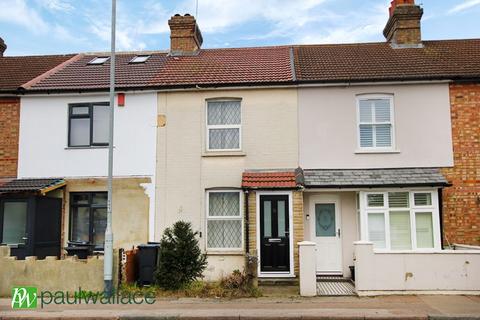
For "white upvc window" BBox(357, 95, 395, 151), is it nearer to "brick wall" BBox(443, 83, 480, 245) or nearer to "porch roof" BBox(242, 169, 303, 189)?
"brick wall" BBox(443, 83, 480, 245)

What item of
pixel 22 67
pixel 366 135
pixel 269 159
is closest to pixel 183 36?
pixel 22 67

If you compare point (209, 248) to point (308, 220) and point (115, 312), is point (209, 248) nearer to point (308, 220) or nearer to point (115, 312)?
point (308, 220)

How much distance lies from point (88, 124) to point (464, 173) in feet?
36.8

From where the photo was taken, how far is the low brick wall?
11812mm

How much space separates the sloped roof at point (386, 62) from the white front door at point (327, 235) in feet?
12.3

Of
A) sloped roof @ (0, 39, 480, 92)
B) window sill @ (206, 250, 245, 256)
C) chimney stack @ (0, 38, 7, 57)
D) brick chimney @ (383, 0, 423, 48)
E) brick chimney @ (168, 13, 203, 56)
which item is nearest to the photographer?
window sill @ (206, 250, 245, 256)

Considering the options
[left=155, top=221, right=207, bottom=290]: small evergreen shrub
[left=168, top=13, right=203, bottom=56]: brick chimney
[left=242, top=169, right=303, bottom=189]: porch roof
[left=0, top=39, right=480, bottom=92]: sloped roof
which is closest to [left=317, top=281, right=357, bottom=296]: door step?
[left=242, top=169, right=303, bottom=189]: porch roof

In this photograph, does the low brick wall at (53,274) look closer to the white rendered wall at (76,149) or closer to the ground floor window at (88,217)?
the ground floor window at (88,217)

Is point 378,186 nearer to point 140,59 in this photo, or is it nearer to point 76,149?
point 76,149

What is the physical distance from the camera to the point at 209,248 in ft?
46.1

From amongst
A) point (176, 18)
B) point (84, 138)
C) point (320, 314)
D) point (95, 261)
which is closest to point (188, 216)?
point (95, 261)

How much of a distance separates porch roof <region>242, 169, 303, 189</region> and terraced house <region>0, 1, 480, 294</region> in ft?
0.15

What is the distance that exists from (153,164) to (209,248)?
2998mm

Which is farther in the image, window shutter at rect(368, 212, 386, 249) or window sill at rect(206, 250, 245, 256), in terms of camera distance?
window sill at rect(206, 250, 245, 256)
